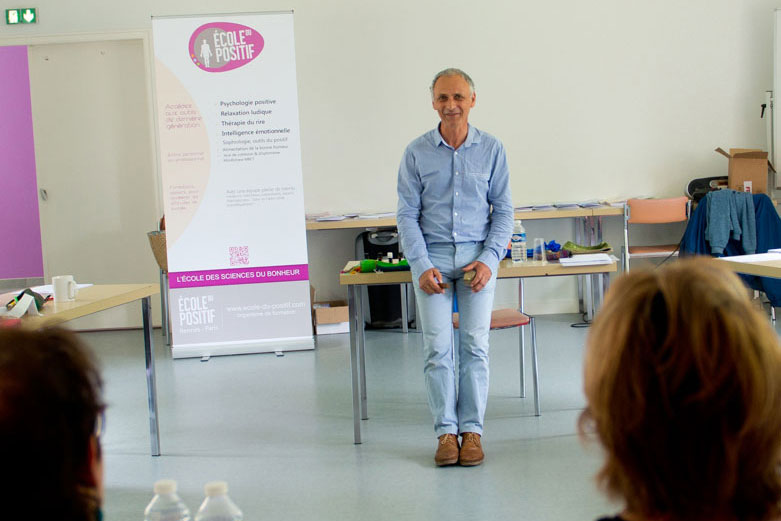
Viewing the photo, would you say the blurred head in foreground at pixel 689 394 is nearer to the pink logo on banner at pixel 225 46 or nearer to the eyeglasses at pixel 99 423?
the eyeglasses at pixel 99 423

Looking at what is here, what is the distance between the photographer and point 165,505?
59.8 inches

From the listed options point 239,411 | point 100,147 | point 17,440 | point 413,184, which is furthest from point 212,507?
point 100,147

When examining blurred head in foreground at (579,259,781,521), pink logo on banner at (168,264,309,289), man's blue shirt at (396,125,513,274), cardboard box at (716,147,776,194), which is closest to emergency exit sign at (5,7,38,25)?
pink logo on banner at (168,264,309,289)

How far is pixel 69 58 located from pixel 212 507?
20.1 feet

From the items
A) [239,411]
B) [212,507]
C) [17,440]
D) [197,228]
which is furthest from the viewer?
[197,228]

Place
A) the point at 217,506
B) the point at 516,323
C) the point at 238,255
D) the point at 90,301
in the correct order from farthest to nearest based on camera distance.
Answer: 1. the point at 238,255
2. the point at 516,323
3. the point at 90,301
4. the point at 217,506

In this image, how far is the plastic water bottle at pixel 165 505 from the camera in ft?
4.42

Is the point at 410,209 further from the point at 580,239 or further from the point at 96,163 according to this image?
the point at 96,163

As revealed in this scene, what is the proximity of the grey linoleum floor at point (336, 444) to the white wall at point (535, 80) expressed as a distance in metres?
1.81

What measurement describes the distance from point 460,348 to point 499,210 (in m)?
0.60

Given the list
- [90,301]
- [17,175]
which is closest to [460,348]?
[90,301]

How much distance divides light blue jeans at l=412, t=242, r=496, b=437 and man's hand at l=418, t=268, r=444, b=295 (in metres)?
0.04

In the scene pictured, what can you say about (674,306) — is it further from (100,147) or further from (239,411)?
(100,147)

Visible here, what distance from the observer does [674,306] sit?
0.75 m
